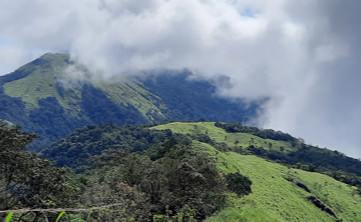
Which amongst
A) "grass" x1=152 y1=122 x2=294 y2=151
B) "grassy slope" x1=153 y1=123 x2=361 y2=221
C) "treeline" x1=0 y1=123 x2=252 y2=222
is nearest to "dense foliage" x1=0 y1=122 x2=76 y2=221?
"treeline" x1=0 y1=123 x2=252 y2=222

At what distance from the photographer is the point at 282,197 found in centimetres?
6456

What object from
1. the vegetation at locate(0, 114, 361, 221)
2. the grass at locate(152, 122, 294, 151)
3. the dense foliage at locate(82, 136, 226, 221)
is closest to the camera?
the vegetation at locate(0, 114, 361, 221)

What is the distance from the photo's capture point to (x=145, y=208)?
2619 cm

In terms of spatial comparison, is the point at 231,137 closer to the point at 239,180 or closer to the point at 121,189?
the point at 239,180

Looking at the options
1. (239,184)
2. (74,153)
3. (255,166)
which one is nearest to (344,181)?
(255,166)

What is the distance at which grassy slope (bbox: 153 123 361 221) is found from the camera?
44.8 meters

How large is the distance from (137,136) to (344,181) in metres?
112

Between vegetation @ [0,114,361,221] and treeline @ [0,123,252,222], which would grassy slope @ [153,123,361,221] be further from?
treeline @ [0,123,252,222]

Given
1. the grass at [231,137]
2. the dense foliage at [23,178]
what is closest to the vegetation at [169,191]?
the dense foliage at [23,178]

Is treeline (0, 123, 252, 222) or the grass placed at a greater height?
the grass

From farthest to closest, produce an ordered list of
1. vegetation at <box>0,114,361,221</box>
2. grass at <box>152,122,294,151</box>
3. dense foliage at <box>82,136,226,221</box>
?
1. grass at <box>152,122,294,151</box>
2. dense foliage at <box>82,136,226,221</box>
3. vegetation at <box>0,114,361,221</box>

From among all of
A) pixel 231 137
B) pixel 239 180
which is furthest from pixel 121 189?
pixel 231 137

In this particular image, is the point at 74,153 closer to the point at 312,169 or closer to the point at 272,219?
the point at 312,169

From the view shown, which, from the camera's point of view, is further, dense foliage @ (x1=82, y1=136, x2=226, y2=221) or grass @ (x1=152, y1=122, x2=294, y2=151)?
grass @ (x1=152, y1=122, x2=294, y2=151)
